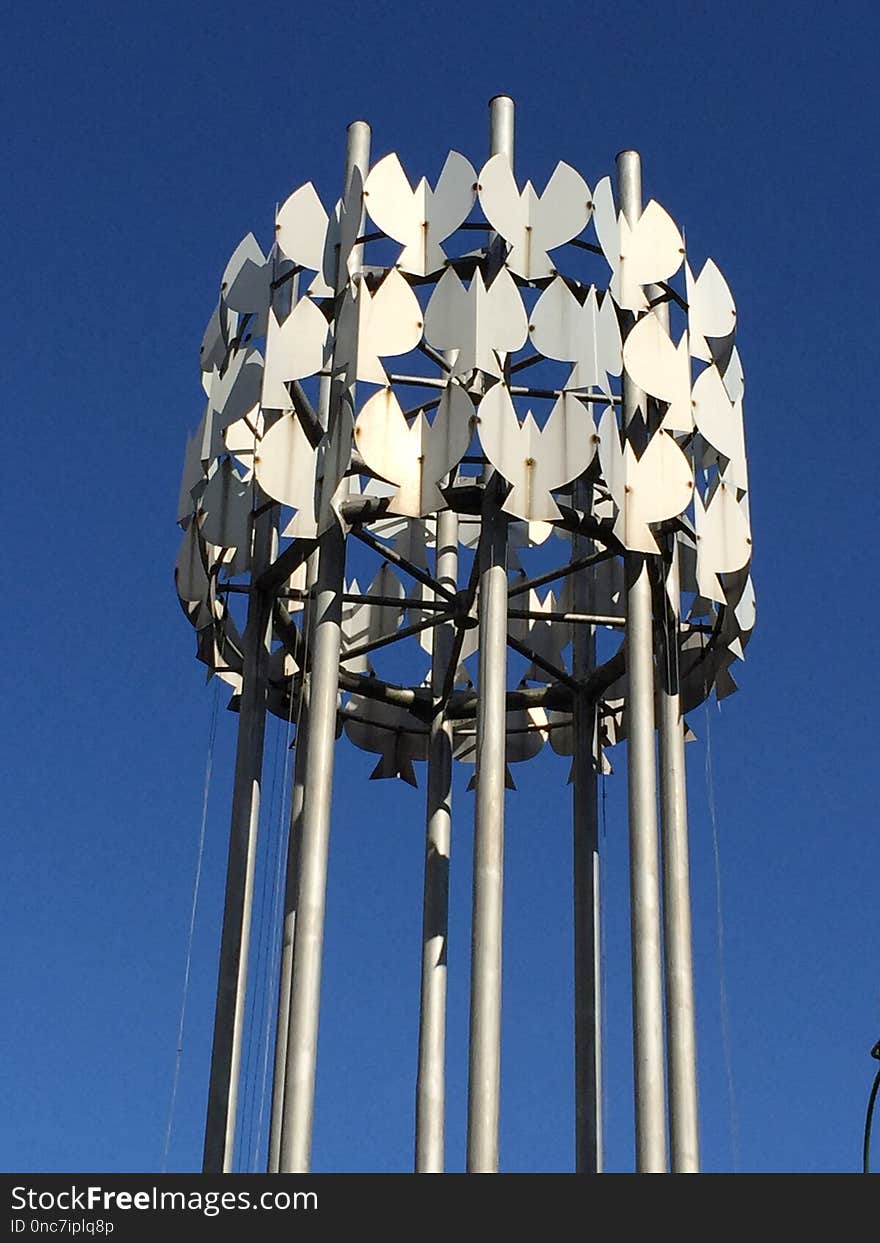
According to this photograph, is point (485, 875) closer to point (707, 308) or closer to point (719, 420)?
point (719, 420)

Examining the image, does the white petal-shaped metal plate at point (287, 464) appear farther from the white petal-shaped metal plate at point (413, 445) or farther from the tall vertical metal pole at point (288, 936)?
the tall vertical metal pole at point (288, 936)

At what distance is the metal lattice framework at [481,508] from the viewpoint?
23.4m

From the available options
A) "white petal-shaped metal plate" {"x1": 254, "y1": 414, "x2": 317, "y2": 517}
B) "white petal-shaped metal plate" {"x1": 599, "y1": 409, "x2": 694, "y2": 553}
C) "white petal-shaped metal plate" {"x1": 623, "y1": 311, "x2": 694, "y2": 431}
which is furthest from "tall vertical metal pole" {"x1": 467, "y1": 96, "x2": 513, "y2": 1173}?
"white petal-shaped metal plate" {"x1": 623, "y1": 311, "x2": 694, "y2": 431}

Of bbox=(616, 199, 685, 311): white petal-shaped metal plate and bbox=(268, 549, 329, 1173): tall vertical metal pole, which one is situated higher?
bbox=(616, 199, 685, 311): white petal-shaped metal plate

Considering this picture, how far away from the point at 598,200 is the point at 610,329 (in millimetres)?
1725

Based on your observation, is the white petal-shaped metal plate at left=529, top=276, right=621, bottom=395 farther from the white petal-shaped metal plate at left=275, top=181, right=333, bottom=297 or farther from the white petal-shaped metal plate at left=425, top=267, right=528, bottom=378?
the white petal-shaped metal plate at left=275, top=181, right=333, bottom=297

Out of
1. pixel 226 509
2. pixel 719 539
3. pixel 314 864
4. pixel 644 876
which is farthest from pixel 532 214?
pixel 314 864

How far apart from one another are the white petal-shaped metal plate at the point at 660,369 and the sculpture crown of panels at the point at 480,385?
0.08 feet

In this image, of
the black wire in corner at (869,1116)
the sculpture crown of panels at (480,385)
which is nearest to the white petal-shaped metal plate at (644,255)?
the sculpture crown of panels at (480,385)

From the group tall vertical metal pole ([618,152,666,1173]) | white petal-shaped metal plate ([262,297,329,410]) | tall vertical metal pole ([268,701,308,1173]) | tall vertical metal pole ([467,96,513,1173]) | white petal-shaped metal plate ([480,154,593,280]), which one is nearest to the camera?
tall vertical metal pole ([467,96,513,1173])

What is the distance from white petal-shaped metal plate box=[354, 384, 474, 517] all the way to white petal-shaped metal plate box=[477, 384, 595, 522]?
0.98 ft

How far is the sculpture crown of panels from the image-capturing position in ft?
80.7

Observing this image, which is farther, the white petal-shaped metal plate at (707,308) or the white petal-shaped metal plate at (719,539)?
the white petal-shaped metal plate at (707,308)
